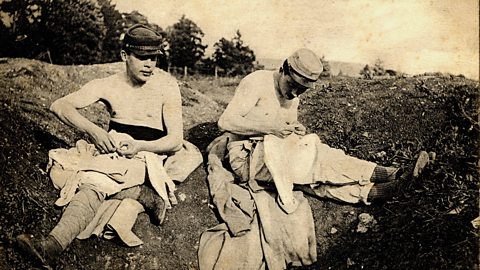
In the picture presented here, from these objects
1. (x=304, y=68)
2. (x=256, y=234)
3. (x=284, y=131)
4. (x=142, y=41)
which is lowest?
(x=256, y=234)

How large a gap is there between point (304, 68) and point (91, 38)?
230cm

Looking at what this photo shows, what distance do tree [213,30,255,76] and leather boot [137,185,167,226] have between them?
146cm

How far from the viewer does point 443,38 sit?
4.16 meters

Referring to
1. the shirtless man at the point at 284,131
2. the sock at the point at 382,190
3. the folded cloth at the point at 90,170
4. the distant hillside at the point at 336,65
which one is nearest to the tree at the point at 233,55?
the distant hillside at the point at 336,65

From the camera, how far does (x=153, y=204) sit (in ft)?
11.5

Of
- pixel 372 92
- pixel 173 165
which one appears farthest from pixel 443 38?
pixel 173 165

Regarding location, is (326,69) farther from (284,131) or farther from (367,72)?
(284,131)

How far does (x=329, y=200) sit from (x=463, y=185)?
835 millimetres

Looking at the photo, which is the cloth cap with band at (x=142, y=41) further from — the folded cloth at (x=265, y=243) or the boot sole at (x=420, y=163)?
the boot sole at (x=420, y=163)

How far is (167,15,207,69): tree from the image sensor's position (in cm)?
432

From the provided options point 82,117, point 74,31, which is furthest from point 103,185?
point 74,31

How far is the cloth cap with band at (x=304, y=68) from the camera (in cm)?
359

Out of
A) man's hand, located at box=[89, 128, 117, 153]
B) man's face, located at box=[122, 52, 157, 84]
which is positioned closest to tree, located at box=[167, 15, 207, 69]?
man's face, located at box=[122, 52, 157, 84]

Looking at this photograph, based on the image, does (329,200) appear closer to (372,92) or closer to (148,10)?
(372,92)
